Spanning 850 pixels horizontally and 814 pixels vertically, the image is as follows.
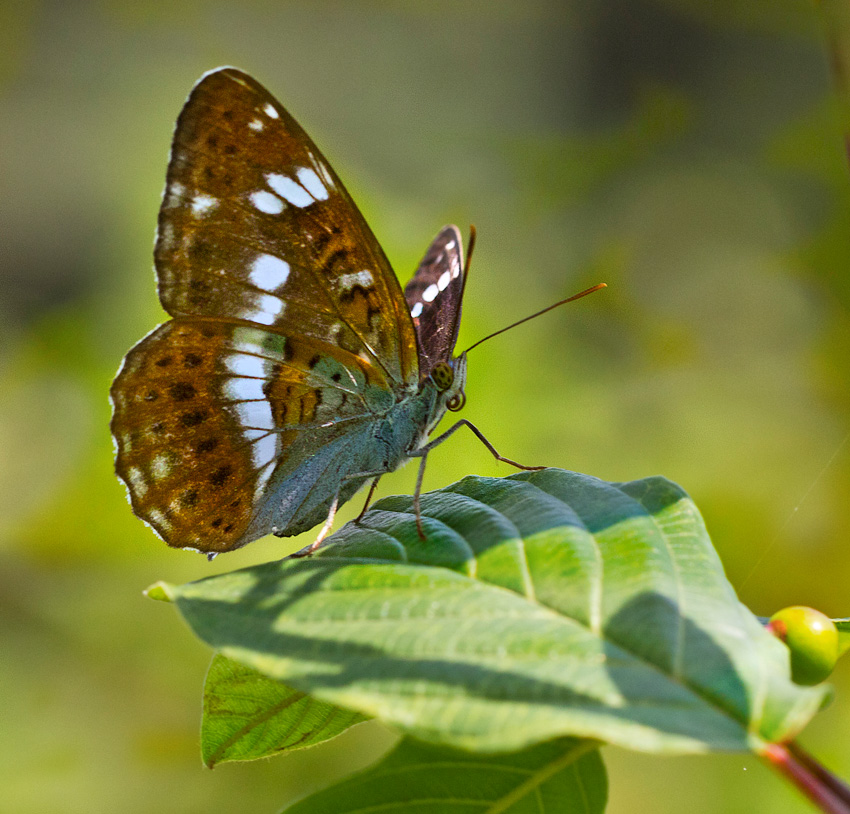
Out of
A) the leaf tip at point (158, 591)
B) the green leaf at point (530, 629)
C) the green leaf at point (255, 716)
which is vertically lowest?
the green leaf at point (255, 716)

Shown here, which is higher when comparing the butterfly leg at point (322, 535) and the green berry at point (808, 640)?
the green berry at point (808, 640)

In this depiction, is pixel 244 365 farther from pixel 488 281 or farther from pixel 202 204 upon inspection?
pixel 488 281

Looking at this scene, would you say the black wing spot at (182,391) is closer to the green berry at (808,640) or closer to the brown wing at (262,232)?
the brown wing at (262,232)

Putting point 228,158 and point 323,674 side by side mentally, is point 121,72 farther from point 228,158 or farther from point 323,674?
point 323,674

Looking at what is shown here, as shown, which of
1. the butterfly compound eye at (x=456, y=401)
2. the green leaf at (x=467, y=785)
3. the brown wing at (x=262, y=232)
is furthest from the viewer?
the butterfly compound eye at (x=456, y=401)

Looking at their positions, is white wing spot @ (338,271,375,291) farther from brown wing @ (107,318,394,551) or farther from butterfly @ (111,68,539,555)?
brown wing @ (107,318,394,551)

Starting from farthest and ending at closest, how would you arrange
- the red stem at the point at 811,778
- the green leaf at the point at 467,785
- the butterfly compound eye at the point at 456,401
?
the butterfly compound eye at the point at 456,401
the green leaf at the point at 467,785
the red stem at the point at 811,778

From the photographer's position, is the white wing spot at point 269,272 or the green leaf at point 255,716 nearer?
the green leaf at point 255,716

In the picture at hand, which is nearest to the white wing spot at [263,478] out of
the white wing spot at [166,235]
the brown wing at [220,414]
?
the brown wing at [220,414]
